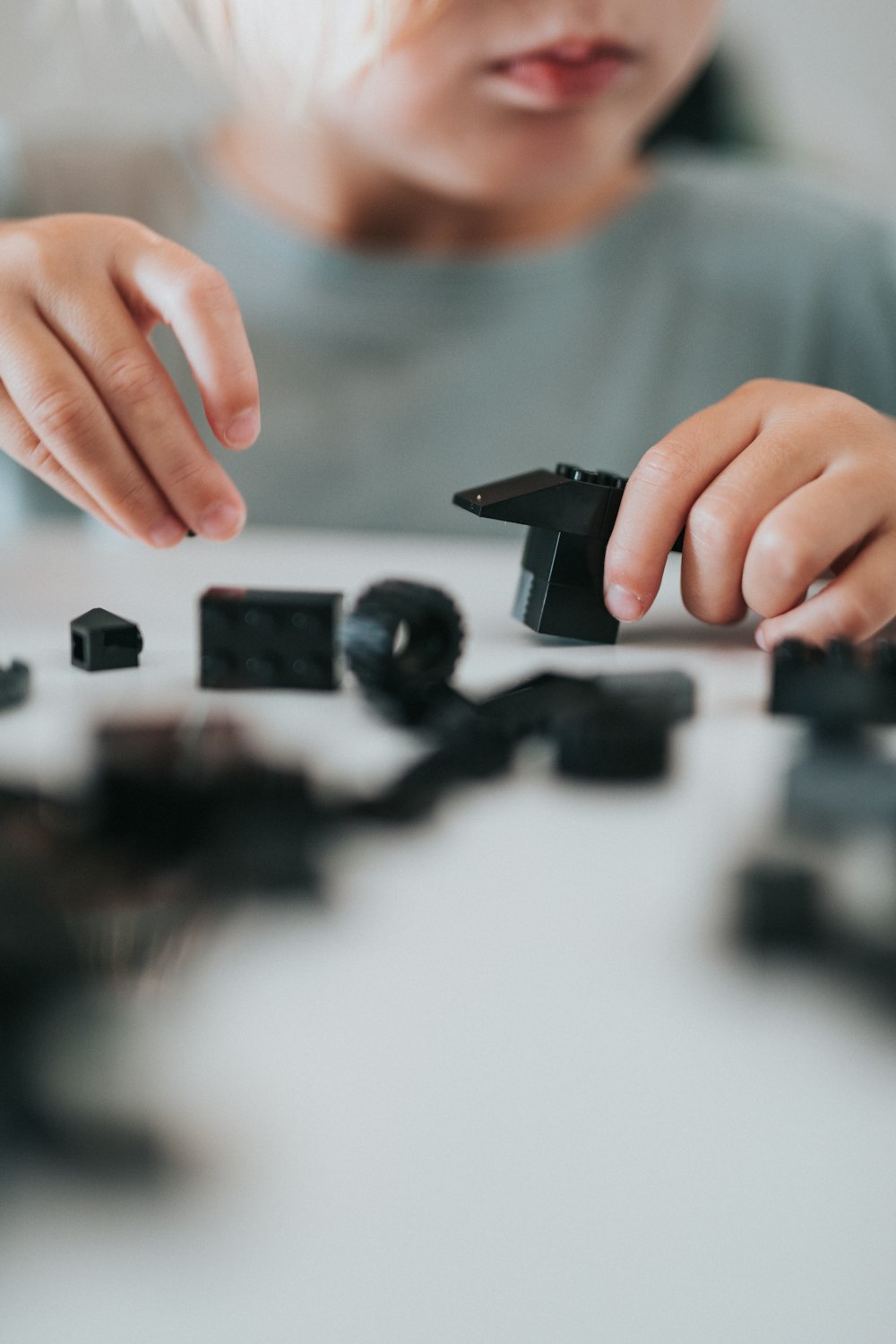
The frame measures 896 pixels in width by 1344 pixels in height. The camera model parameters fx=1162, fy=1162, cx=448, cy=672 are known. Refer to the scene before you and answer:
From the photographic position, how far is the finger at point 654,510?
493 mm

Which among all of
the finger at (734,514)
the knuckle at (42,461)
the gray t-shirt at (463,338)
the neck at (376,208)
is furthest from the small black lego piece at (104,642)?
the neck at (376,208)

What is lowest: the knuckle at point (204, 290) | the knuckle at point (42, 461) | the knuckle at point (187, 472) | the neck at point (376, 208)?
the knuckle at point (187, 472)

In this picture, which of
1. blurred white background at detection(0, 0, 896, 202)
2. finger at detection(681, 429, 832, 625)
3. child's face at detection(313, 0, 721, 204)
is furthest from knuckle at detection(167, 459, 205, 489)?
blurred white background at detection(0, 0, 896, 202)

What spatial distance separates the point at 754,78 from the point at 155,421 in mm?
1042

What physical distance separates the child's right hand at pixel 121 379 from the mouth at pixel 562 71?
1.43 ft

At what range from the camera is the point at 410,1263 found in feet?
0.61

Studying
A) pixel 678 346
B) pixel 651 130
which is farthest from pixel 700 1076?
pixel 651 130

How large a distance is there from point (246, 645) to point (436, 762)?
0.11 meters

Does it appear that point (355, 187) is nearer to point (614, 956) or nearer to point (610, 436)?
point (610, 436)

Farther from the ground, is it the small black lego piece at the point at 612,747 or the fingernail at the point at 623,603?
the fingernail at the point at 623,603

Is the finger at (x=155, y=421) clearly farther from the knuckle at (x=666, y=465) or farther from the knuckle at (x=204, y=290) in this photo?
the knuckle at (x=666, y=465)

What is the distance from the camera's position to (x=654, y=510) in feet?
1.62

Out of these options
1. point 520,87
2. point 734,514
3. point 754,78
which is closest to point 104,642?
point 734,514

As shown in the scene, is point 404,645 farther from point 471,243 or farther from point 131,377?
point 471,243
